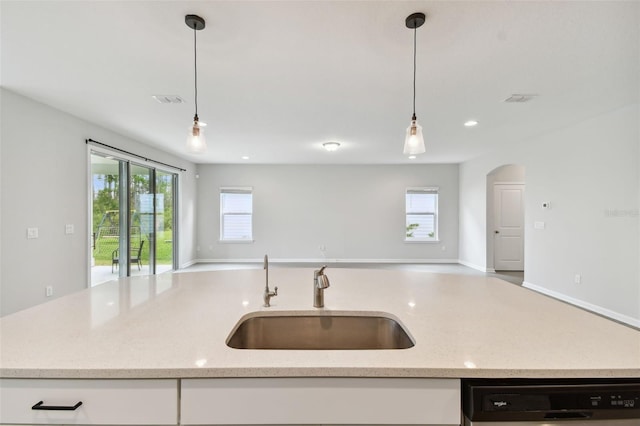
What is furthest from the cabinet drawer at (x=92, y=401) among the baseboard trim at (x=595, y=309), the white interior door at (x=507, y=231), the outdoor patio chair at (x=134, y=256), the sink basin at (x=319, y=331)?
the white interior door at (x=507, y=231)

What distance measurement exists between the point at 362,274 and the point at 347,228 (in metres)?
5.71

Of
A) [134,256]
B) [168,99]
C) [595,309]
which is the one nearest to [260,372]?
[168,99]

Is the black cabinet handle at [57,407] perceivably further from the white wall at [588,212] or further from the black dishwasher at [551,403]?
the white wall at [588,212]

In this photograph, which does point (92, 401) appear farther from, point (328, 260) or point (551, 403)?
point (328, 260)

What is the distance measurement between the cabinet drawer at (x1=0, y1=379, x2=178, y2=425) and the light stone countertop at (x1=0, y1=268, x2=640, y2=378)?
4cm

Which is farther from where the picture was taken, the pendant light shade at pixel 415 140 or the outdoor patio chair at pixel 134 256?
the outdoor patio chair at pixel 134 256

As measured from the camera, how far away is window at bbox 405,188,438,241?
25.7 ft

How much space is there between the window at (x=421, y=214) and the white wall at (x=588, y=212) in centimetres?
246

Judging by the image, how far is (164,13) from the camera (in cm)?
188

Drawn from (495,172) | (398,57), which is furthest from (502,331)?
(495,172)

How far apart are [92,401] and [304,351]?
2.08 feet

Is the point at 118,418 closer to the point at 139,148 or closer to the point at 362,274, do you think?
the point at 362,274

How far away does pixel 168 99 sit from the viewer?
328 cm

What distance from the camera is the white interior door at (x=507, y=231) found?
6781 mm
